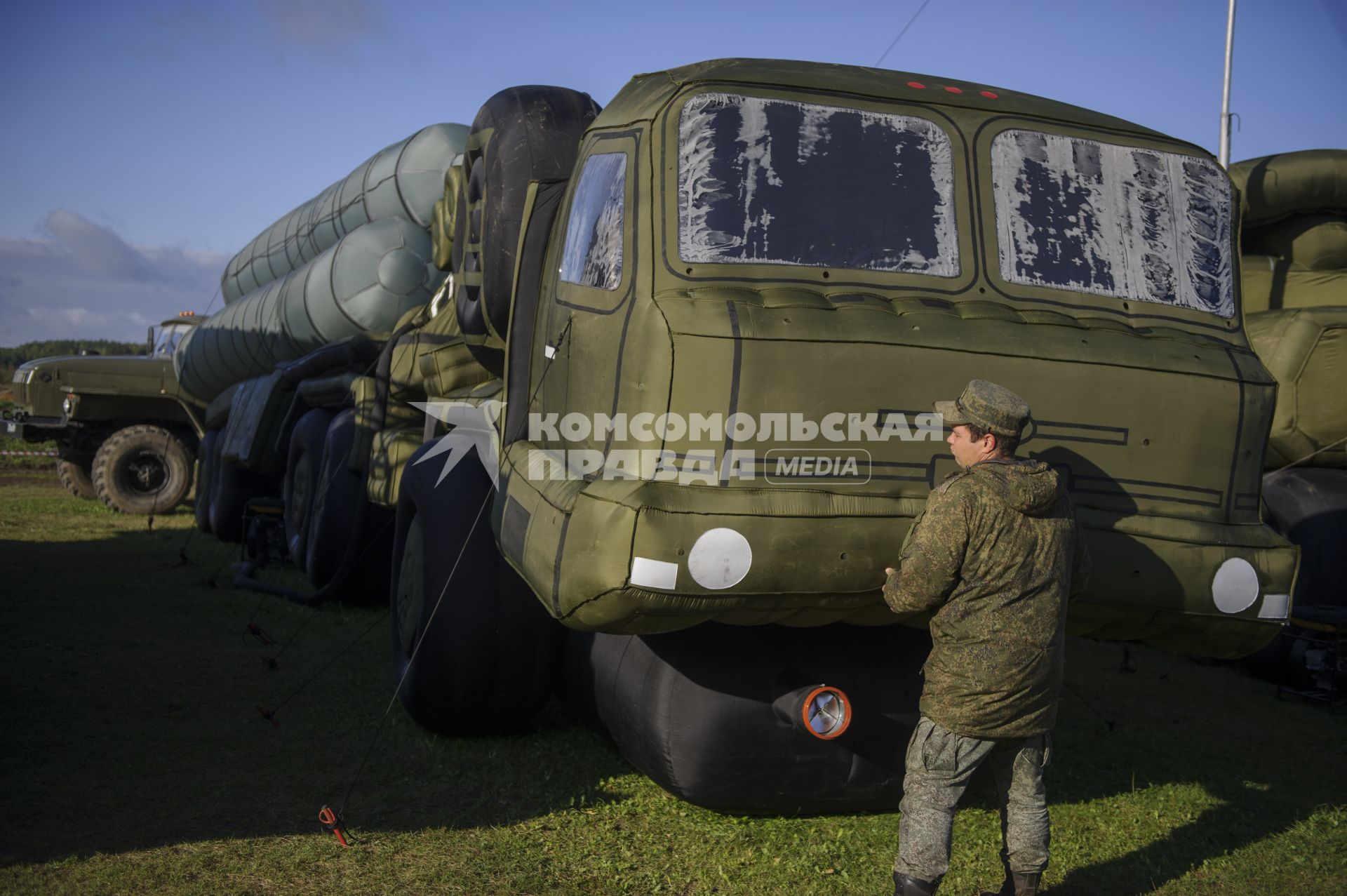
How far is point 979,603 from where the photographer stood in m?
3.42

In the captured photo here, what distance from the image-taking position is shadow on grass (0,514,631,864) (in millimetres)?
4484

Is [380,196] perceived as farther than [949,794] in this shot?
Yes

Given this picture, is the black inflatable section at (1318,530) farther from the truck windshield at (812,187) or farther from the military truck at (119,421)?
the military truck at (119,421)

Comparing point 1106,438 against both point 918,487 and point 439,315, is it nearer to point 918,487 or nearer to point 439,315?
point 918,487

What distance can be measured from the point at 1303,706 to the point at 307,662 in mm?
6053

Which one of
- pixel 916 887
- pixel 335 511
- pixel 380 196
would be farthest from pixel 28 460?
pixel 916 887

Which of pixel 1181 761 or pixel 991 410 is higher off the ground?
pixel 991 410

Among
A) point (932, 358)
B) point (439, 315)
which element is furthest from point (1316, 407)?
point (439, 315)

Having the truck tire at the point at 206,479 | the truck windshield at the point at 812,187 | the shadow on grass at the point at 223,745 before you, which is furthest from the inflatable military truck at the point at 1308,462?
the truck tire at the point at 206,479

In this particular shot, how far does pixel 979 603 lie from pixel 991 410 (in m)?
0.57

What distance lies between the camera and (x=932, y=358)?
12.3ft

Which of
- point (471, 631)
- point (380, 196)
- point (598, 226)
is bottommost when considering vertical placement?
point (471, 631)

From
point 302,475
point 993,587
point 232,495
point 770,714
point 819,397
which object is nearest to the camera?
point 993,587

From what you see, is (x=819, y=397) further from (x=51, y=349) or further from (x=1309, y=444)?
(x=51, y=349)
